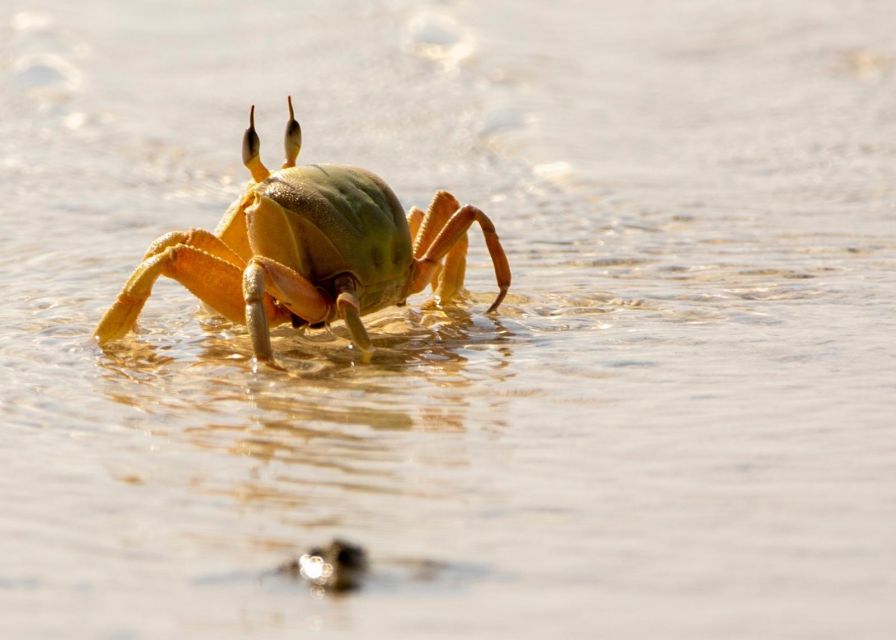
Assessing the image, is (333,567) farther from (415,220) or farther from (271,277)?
(415,220)

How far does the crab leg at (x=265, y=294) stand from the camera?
4824 millimetres

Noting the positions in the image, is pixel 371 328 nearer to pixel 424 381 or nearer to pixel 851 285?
pixel 424 381

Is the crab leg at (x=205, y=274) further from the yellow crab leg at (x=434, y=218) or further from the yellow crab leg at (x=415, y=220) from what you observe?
the yellow crab leg at (x=415, y=220)

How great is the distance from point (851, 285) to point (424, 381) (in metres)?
2.11

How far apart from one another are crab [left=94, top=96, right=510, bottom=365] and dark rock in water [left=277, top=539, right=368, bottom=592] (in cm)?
185

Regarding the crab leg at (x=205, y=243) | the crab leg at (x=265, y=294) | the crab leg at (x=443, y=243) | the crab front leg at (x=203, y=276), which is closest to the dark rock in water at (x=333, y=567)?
the crab leg at (x=265, y=294)

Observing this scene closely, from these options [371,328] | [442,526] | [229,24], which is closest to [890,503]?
[442,526]

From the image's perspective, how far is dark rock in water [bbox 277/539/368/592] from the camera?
299 cm

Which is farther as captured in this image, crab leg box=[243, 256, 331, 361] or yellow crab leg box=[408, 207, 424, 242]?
yellow crab leg box=[408, 207, 424, 242]

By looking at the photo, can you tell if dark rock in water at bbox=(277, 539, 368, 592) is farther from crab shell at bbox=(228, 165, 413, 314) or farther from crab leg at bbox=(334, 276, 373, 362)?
crab shell at bbox=(228, 165, 413, 314)

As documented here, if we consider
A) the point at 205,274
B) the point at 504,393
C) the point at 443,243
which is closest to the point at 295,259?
the point at 205,274

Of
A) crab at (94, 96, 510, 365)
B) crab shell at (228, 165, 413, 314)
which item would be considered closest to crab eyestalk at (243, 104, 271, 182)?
crab at (94, 96, 510, 365)

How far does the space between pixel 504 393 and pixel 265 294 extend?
967 millimetres

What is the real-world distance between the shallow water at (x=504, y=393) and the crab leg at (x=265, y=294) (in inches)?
4.9
